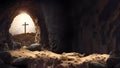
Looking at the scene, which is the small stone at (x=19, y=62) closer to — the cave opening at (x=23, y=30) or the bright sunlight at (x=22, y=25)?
the cave opening at (x=23, y=30)

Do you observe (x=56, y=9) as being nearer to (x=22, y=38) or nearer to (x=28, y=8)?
(x=28, y=8)

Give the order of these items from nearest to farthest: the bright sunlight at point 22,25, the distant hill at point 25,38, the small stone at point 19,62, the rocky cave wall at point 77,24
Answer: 1. the small stone at point 19,62
2. the rocky cave wall at point 77,24
3. the distant hill at point 25,38
4. the bright sunlight at point 22,25

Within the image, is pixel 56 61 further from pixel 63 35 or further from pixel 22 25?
pixel 22 25

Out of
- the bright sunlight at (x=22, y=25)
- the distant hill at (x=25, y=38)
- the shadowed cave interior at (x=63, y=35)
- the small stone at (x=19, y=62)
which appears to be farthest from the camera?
the bright sunlight at (x=22, y=25)

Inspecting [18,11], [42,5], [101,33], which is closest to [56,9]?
[42,5]

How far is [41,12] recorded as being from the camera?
899cm

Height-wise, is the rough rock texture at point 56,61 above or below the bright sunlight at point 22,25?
below

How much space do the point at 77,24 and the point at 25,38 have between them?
1.95 metres

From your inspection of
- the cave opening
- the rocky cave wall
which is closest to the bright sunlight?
the cave opening

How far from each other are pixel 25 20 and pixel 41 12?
1148 mm

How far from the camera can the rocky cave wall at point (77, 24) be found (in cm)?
739

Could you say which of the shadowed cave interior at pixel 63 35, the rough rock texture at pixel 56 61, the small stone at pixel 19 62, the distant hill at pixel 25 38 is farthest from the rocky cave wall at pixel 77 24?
the small stone at pixel 19 62

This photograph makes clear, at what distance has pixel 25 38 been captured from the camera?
9.91 m

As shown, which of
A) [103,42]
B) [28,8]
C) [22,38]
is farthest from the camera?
[22,38]
